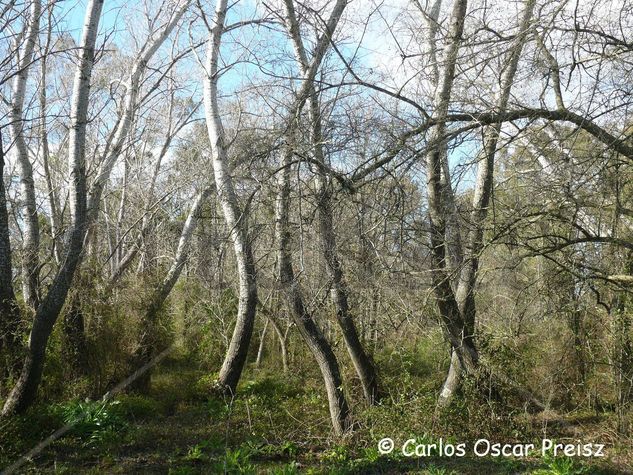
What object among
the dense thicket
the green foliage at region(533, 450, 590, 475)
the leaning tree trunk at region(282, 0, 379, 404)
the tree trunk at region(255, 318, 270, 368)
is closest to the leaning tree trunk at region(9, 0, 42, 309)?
the dense thicket

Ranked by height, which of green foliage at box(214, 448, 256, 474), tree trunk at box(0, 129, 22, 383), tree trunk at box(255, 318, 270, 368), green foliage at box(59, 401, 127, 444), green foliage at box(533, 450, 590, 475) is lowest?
green foliage at box(533, 450, 590, 475)

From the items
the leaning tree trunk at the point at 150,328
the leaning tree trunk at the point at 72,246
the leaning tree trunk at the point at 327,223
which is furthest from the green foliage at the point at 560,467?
the leaning tree trunk at the point at 150,328

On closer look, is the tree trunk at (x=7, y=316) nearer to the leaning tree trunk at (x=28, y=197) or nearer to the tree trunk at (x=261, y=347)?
the leaning tree trunk at (x=28, y=197)

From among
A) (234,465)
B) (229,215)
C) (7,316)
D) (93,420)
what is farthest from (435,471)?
(7,316)

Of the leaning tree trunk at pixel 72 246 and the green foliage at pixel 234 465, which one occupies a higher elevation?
the leaning tree trunk at pixel 72 246

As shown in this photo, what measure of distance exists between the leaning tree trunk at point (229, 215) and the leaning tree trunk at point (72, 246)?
160cm

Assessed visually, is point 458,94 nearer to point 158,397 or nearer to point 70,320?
point 70,320

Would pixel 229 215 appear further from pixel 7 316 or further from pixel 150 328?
pixel 7 316

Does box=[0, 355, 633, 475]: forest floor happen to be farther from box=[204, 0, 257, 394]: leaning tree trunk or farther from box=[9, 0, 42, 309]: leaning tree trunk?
box=[9, 0, 42, 309]: leaning tree trunk

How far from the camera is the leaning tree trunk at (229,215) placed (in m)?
6.95

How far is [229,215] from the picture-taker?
7.55m

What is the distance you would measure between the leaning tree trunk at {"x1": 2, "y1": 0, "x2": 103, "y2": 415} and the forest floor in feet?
1.12

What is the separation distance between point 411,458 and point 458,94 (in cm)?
357

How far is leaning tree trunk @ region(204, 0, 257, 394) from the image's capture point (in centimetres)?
695
